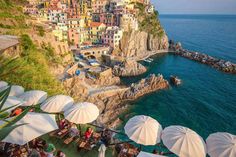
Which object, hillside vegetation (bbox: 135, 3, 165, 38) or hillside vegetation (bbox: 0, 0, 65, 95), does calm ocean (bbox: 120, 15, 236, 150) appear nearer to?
hillside vegetation (bbox: 0, 0, 65, 95)

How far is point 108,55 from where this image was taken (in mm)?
52219

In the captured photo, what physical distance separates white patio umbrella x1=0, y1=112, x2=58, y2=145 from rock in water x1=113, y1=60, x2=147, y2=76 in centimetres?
3805

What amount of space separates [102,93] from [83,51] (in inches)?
814

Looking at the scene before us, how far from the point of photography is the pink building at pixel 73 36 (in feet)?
176

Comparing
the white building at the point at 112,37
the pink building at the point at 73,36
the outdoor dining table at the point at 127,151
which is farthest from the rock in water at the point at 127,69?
the outdoor dining table at the point at 127,151

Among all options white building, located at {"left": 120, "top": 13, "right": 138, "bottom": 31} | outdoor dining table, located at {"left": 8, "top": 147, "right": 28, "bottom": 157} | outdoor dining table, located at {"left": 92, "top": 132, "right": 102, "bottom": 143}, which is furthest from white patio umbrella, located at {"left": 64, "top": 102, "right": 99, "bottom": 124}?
white building, located at {"left": 120, "top": 13, "right": 138, "bottom": 31}

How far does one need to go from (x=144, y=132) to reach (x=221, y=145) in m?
3.19

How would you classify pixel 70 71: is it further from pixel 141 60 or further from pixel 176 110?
pixel 141 60

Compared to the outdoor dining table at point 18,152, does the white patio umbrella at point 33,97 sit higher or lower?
higher

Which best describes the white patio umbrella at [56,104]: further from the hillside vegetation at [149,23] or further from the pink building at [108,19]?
the hillside vegetation at [149,23]

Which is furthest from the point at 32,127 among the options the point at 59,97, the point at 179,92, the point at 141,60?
the point at 141,60

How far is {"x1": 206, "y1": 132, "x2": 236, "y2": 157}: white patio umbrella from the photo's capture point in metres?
7.16

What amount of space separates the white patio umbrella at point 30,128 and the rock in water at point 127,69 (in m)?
38.1

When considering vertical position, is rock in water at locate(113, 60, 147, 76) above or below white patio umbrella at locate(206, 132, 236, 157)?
below
